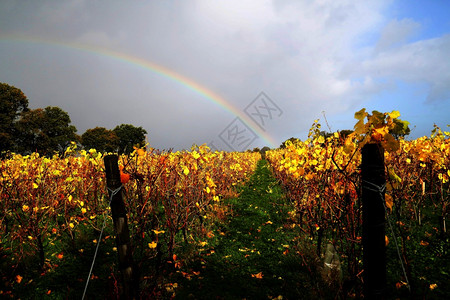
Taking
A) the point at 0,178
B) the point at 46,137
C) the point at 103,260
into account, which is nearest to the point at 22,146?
the point at 46,137

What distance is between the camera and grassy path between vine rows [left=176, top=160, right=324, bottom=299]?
11.1 feet

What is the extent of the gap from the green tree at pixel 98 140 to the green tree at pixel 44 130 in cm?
762

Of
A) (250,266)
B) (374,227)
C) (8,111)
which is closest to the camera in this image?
(374,227)

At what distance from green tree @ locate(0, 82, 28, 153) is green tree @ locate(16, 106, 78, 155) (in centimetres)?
59

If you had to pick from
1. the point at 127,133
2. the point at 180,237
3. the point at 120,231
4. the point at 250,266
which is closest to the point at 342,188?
the point at 250,266

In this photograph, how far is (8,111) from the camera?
72.9 ft

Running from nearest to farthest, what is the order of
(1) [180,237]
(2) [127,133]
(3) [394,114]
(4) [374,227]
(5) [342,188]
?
(4) [374,227], (3) [394,114], (5) [342,188], (1) [180,237], (2) [127,133]

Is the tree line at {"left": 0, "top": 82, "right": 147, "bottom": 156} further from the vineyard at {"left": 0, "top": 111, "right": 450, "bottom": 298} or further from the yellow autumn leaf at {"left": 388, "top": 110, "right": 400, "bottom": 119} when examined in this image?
the yellow autumn leaf at {"left": 388, "top": 110, "right": 400, "bottom": 119}

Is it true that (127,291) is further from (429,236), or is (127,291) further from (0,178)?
(429,236)

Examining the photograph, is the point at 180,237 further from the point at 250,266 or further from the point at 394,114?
the point at 394,114

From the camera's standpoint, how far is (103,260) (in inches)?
163

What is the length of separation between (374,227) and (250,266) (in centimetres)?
305

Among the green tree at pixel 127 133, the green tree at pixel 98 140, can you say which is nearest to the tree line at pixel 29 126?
the green tree at pixel 98 140

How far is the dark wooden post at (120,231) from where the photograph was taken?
2.45m
